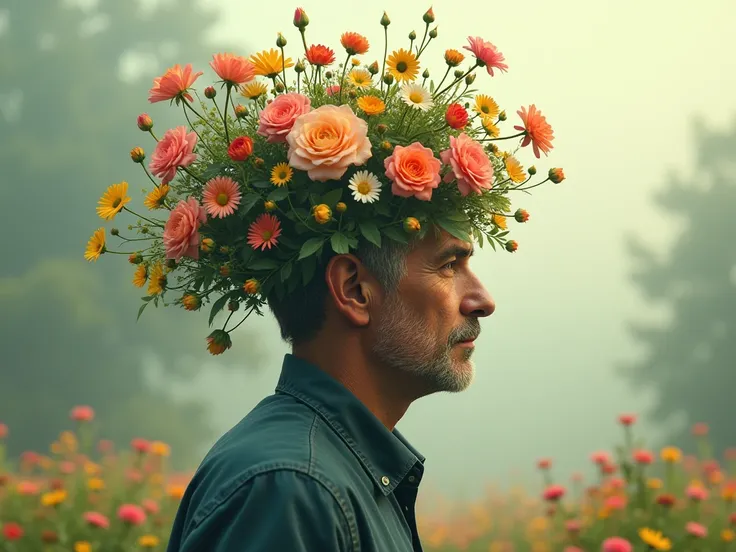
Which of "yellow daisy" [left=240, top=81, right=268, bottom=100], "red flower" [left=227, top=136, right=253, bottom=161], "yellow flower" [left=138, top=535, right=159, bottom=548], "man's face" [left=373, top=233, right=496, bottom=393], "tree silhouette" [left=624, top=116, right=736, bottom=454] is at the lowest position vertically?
"man's face" [left=373, top=233, right=496, bottom=393]

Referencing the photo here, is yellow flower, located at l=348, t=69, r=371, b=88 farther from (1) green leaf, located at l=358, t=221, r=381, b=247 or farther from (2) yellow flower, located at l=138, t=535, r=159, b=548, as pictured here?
(2) yellow flower, located at l=138, t=535, r=159, b=548

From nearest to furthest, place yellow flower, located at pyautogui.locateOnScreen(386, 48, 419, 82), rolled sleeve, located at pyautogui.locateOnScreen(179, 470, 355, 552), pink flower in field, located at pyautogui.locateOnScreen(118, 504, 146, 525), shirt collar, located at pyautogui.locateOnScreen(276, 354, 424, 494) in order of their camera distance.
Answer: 1. rolled sleeve, located at pyautogui.locateOnScreen(179, 470, 355, 552)
2. shirt collar, located at pyautogui.locateOnScreen(276, 354, 424, 494)
3. yellow flower, located at pyautogui.locateOnScreen(386, 48, 419, 82)
4. pink flower in field, located at pyautogui.locateOnScreen(118, 504, 146, 525)

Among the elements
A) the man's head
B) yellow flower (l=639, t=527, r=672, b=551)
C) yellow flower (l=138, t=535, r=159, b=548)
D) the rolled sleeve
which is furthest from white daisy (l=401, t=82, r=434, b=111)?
yellow flower (l=138, t=535, r=159, b=548)

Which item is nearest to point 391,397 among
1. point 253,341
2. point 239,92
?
point 239,92

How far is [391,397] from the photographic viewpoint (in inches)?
110

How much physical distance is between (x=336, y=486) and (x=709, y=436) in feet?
62.5

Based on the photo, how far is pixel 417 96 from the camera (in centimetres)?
288

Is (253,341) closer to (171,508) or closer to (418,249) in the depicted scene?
(171,508)

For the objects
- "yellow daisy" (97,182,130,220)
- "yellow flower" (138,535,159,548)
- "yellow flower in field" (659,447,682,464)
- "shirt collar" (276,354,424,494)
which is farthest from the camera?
"yellow flower in field" (659,447,682,464)

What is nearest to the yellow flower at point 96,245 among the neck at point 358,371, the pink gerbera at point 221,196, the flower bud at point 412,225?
the pink gerbera at point 221,196

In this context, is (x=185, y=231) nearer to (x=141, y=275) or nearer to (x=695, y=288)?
(x=141, y=275)

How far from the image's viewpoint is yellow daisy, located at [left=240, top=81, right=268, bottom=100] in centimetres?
308

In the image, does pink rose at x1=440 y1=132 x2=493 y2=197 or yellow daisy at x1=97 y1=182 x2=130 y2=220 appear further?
yellow daisy at x1=97 y1=182 x2=130 y2=220

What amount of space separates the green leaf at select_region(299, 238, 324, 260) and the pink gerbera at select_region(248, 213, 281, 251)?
0.31 feet
